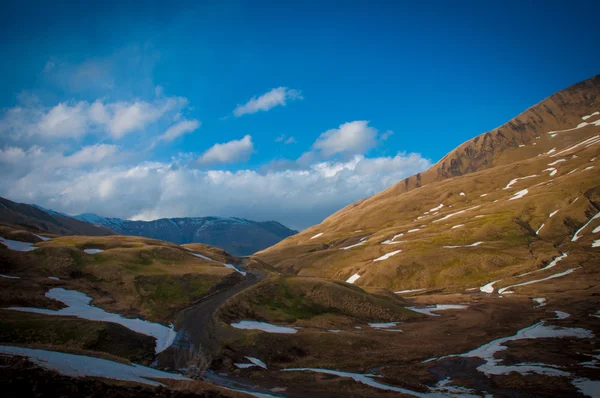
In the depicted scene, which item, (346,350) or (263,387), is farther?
(346,350)

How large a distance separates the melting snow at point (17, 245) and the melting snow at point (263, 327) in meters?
51.4

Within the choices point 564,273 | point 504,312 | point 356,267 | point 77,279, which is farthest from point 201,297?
point 564,273

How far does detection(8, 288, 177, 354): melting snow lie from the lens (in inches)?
1758

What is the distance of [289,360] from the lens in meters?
41.8

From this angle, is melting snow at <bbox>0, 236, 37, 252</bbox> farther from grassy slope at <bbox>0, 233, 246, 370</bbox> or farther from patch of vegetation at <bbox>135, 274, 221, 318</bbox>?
patch of vegetation at <bbox>135, 274, 221, 318</bbox>

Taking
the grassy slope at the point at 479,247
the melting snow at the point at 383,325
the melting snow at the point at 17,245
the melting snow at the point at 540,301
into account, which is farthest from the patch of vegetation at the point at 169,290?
the grassy slope at the point at 479,247

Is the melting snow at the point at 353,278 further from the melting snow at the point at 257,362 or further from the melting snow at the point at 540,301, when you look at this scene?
the melting snow at the point at 257,362

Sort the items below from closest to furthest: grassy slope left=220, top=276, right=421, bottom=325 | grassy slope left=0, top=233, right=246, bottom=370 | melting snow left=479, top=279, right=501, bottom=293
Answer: grassy slope left=0, top=233, right=246, bottom=370, grassy slope left=220, top=276, right=421, bottom=325, melting snow left=479, top=279, right=501, bottom=293

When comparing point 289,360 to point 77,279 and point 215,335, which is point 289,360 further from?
point 77,279

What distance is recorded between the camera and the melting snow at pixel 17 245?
7344 cm

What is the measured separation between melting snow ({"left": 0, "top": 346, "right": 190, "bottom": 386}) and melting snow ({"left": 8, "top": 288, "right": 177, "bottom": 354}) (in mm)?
17244

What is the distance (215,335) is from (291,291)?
27547mm

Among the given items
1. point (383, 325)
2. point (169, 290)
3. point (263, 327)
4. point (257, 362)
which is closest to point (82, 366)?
point (257, 362)

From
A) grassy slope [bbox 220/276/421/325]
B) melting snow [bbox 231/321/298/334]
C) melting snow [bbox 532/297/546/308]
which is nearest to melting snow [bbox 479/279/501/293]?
melting snow [bbox 532/297/546/308]
